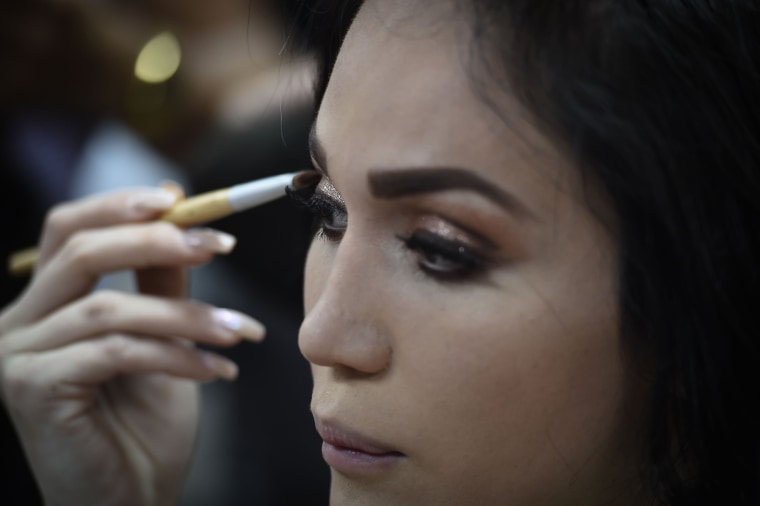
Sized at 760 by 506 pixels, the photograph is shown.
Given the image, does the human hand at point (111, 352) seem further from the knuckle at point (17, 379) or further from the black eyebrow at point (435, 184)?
the black eyebrow at point (435, 184)

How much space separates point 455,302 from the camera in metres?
0.49

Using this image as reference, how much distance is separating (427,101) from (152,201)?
0.38 metres

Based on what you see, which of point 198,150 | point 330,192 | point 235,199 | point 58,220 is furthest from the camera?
point 198,150

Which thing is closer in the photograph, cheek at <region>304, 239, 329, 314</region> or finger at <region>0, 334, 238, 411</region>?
cheek at <region>304, 239, 329, 314</region>

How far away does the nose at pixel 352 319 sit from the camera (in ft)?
1.65

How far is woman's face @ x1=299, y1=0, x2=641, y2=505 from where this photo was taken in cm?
48

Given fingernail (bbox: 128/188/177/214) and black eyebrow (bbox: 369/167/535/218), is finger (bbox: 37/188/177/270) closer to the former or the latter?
fingernail (bbox: 128/188/177/214)

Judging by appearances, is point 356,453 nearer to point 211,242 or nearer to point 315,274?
point 315,274

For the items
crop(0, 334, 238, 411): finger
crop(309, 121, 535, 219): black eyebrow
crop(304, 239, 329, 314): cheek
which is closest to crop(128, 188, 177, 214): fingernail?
crop(0, 334, 238, 411): finger

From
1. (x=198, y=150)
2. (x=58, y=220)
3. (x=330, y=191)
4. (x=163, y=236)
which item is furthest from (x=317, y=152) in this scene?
(x=198, y=150)

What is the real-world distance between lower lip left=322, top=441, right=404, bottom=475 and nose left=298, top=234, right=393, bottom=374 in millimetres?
53

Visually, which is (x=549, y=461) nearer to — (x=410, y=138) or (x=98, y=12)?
(x=410, y=138)

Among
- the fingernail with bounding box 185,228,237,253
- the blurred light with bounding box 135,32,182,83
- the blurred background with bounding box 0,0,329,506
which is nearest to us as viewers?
the fingernail with bounding box 185,228,237,253

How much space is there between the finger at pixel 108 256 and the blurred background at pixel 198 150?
4.8 inches
